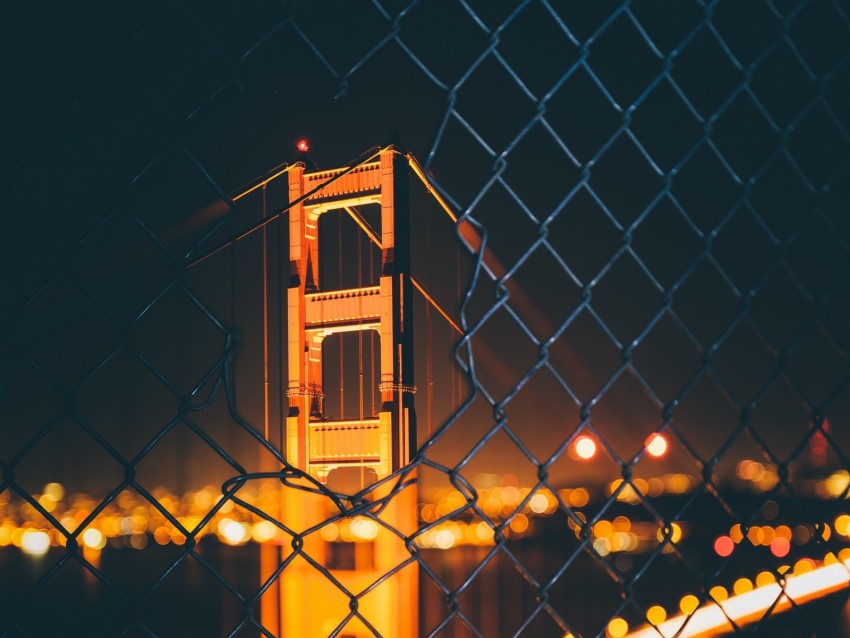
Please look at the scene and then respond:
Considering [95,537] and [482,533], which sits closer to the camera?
[95,537]

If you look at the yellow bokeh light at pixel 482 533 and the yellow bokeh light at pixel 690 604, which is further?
the yellow bokeh light at pixel 482 533

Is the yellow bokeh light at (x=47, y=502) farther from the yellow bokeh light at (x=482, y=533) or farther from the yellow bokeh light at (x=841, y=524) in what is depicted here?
the yellow bokeh light at (x=482, y=533)

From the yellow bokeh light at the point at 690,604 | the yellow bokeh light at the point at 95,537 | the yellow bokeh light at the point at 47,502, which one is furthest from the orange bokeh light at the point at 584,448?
the yellow bokeh light at the point at 95,537

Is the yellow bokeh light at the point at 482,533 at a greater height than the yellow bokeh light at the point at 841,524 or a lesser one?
greater

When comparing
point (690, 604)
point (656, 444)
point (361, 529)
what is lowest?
point (656, 444)

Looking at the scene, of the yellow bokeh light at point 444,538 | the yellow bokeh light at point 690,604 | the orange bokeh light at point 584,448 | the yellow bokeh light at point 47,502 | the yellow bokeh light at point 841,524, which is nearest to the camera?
the yellow bokeh light at point 47,502

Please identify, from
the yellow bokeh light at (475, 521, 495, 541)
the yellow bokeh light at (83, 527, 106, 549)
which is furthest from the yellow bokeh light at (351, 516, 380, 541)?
the yellow bokeh light at (475, 521, 495, 541)

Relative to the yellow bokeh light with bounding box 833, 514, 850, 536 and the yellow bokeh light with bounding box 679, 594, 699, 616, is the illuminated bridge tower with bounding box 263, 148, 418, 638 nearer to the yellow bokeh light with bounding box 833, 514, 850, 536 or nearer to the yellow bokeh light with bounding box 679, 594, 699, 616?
the yellow bokeh light with bounding box 679, 594, 699, 616

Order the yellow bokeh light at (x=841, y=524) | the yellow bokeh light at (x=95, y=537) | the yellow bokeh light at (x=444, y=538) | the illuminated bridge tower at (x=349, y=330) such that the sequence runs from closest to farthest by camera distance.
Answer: the yellow bokeh light at (x=841, y=524) < the illuminated bridge tower at (x=349, y=330) < the yellow bokeh light at (x=95, y=537) < the yellow bokeh light at (x=444, y=538)

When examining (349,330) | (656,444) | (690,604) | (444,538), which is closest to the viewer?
(656,444)

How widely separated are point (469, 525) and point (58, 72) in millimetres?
47406

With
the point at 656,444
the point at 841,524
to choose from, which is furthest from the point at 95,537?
the point at 656,444

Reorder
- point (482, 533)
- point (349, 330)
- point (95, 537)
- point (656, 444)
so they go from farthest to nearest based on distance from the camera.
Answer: point (482, 533) < point (95, 537) < point (349, 330) < point (656, 444)

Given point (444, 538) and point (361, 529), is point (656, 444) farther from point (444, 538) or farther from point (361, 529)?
point (444, 538)
